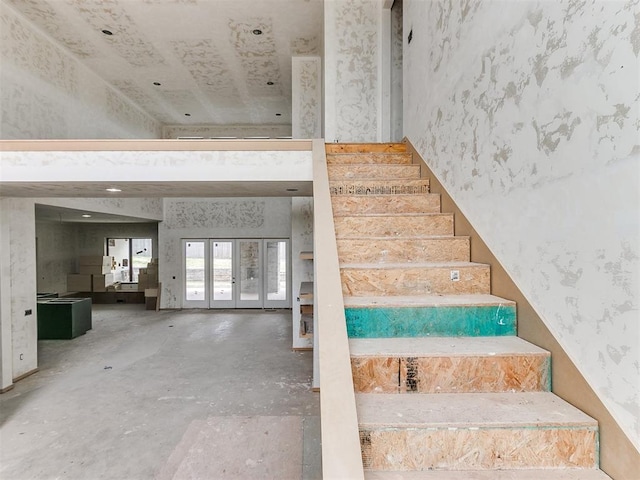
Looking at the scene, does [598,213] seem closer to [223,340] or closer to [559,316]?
[559,316]

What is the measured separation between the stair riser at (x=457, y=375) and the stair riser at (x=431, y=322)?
0.25 meters

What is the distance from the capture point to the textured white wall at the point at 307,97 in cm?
562

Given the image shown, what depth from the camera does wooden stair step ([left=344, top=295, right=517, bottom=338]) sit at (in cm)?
151

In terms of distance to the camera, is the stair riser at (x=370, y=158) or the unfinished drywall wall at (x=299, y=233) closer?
the stair riser at (x=370, y=158)

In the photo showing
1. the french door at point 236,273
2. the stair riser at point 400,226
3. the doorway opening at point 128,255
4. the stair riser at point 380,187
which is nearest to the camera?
the stair riser at point 400,226

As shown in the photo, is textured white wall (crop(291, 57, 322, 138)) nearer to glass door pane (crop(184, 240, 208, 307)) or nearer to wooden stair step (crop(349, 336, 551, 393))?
glass door pane (crop(184, 240, 208, 307))

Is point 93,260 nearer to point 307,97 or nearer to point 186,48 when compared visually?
point 186,48

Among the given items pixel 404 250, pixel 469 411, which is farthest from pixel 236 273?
pixel 469 411

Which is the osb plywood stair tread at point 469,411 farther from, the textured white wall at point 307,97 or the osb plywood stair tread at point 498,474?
the textured white wall at point 307,97

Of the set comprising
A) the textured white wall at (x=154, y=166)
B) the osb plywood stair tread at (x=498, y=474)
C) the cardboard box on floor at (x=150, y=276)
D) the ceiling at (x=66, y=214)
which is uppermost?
the textured white wall at (x=154, y=166)

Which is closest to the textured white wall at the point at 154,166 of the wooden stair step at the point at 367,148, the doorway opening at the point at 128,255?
the wooden stair step at the point at 367,148

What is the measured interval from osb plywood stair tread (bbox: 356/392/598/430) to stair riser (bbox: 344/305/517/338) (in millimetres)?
308

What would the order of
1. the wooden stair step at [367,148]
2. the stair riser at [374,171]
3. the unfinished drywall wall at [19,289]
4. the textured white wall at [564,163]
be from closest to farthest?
the textured white wall at [564,163] → the stair riser at [374,171] → the wooden stair step at [367,148] → the unfinished drywall wall at [19,289]

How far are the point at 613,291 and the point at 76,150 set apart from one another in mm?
3736
